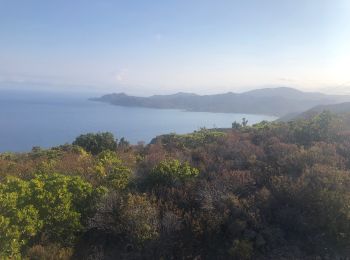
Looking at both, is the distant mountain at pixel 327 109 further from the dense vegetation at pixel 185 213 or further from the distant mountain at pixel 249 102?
the distant mountain at pixel 249 102

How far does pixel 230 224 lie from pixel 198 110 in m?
136

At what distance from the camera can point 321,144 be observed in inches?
422

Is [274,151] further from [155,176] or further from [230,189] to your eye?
[155,176]

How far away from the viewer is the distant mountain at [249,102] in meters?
116

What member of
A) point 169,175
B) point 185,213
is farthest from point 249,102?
point 185,213

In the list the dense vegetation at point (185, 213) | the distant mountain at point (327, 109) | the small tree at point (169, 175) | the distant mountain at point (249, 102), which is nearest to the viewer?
the dense vegetation at point (185, 213)

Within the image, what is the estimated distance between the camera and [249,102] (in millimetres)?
132625

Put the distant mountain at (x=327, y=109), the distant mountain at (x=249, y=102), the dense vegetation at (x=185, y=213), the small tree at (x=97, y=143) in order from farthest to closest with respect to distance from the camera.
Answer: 1. the distant mountain at (x=249, y=102)
2. the distant mountain at (x=327, y=109)
3. the small tree at (x=97, y=143)
4. the dense vegetation at (x=185, y=213)

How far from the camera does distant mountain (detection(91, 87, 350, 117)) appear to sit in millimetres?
116000

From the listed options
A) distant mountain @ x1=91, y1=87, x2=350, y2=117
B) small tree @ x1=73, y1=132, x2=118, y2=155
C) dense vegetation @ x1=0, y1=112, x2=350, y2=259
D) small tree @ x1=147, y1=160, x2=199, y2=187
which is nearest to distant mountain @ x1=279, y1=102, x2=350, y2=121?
dense vegetation @ x1=0, y1=112, x2=350, y2=259

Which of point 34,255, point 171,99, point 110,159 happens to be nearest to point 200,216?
point 34,255

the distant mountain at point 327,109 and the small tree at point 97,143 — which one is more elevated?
the distant mountain at point 327,109

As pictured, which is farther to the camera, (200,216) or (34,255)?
(200,216)

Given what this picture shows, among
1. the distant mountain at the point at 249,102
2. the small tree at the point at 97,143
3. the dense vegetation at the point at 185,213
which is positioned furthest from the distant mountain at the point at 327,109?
the distant mountain at the point at 249,102
